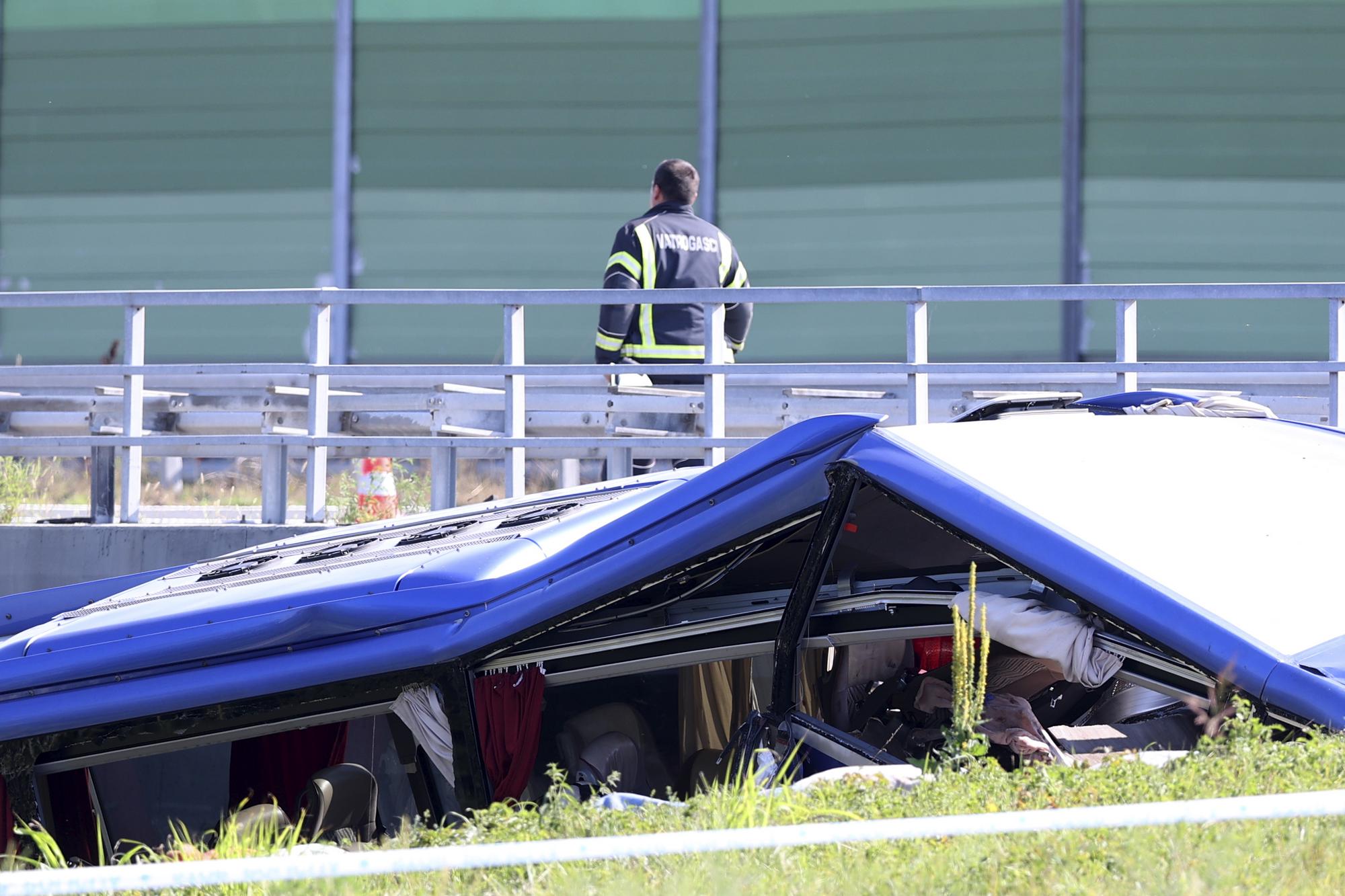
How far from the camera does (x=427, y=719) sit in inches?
170

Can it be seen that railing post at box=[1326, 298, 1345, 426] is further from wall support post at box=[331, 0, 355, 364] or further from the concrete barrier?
wall support post at box=[331, 0, 355, 364]

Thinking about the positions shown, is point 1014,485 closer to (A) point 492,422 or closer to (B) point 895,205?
(A) point 492,422

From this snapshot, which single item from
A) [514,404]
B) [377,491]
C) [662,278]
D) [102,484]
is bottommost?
[377,491]

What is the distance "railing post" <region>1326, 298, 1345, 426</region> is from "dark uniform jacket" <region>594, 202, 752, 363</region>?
312cm

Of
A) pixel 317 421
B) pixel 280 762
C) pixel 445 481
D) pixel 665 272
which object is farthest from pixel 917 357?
pixel 280 762

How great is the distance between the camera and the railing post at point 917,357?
7.97m

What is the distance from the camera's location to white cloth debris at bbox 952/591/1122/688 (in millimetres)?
3764

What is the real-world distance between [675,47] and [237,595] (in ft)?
36.8

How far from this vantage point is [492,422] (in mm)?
9289

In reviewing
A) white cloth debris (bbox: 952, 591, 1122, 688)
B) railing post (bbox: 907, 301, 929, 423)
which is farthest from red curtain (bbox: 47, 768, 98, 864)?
railing post (bbox: 907, 301, 929, 423)

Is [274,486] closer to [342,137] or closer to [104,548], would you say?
[104,548]

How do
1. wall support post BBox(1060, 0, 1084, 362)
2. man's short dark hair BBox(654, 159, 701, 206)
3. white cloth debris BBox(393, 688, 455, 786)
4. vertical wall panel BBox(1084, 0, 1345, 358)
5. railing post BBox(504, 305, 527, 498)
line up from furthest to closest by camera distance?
wall support post BBox(1060, 0, 1084, 362) → vertical wall panel BBox(1084, 0, 1345, 358) → man's short dark hair BBox(654, 159, 701, 206) → railing post BBox(504, 305, 527, 498) → white cloth debris BBox(393, 688, 455, 786)

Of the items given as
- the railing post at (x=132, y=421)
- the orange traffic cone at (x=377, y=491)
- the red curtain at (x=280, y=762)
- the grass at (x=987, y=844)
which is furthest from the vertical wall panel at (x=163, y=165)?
the grass at (x=987, y=844)

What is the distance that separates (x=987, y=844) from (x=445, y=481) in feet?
18.9
